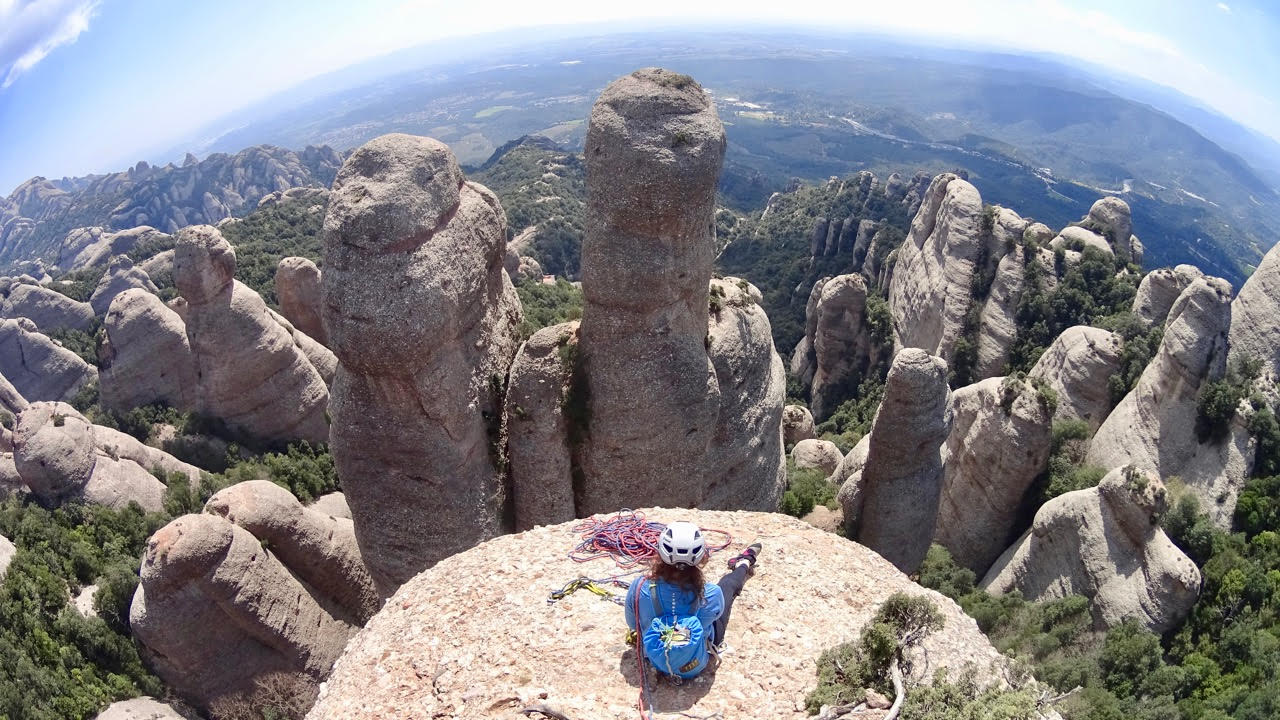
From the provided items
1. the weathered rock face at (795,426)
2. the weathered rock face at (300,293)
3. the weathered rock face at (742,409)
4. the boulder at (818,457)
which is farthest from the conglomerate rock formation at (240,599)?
the weathered rock face at (795,426)

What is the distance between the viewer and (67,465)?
85.9ft

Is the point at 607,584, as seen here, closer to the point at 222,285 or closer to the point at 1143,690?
the point at 1143,690

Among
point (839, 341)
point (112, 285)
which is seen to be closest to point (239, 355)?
point (839, 341)

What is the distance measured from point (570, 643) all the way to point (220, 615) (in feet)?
45.1

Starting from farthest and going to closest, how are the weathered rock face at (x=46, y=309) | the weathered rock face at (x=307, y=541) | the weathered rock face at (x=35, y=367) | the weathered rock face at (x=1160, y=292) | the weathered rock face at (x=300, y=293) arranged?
the weathered rock face at (x=46, y=309), the weathered rock face at (x=35, y=367), the weathered rock face at (x=1160, y=292), the weathered rock face at (x=300, y=293), the weathered rock face at (x=307, y=541)

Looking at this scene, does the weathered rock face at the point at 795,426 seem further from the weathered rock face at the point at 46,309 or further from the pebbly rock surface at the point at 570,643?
the weathered rock face at the point at 46,309

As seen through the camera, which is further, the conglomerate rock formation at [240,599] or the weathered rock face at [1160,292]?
the weathered rock face at [1160,292]

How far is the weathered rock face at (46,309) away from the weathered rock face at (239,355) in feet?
115

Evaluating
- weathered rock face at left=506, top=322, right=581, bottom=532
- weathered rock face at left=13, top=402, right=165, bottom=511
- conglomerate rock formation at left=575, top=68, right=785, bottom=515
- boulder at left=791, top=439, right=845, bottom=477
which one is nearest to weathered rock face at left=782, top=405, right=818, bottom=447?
boulder at left=791, top=439, right=845, bottom=477

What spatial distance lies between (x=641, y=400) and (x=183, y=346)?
2858 cm

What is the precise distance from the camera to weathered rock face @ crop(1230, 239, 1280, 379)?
2628 cm

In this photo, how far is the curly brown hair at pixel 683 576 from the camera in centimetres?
906

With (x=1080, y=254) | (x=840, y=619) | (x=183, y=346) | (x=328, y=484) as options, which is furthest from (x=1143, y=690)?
(x=183, y=346)

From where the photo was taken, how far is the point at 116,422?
3350 centimetres
